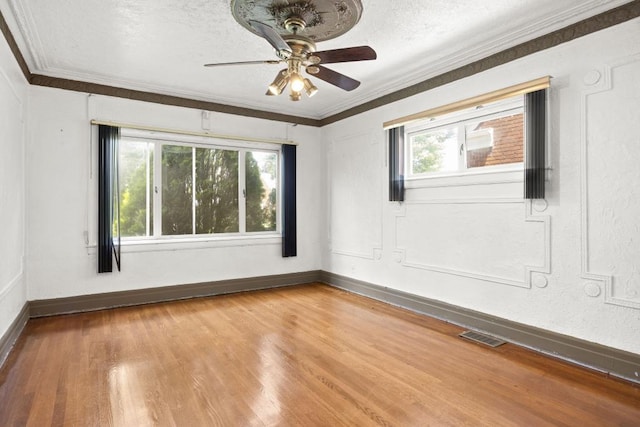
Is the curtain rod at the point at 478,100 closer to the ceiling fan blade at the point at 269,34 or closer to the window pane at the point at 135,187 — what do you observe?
the ceiling fan blade at the point at 269,34

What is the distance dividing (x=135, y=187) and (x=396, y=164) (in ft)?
10.6

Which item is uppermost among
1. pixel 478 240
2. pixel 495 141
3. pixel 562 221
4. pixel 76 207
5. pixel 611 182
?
pixel 495 141

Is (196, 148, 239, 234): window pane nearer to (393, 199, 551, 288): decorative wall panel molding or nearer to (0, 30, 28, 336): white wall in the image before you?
(0, 30, 28, 336): white wall

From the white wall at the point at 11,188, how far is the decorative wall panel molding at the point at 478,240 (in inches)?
149

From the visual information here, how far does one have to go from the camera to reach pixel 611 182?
2.61 metres

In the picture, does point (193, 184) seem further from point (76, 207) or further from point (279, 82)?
point (279, 82)

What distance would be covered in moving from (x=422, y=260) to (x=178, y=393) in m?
2.79

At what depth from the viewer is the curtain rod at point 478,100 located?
2.95m

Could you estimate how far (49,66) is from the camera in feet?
12.4

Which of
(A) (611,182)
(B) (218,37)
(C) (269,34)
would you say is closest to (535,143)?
(A) (611,182)

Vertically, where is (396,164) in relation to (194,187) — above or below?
above

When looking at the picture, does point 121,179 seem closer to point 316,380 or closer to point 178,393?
point 178,393

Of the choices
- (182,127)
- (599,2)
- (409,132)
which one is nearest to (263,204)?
(182,127)

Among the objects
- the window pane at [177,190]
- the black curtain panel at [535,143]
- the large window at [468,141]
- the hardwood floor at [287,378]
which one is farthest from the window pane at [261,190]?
the black curtain panel at [535,143]
